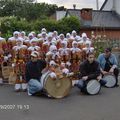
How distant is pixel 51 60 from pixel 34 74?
46.2 inches

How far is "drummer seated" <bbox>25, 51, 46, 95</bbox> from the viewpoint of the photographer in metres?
12.8

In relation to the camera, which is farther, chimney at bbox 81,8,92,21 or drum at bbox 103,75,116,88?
chimney at bbox 81,8,92,21

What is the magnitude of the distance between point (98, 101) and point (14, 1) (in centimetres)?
7357

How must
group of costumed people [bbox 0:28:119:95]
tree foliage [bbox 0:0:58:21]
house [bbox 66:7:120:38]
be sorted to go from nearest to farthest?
group of costumed people [bbox 0:28:119:95], house [bbox 66:7:120:38], tree foliage [bbox 0:0:58:21]

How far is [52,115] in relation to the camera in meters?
10.5

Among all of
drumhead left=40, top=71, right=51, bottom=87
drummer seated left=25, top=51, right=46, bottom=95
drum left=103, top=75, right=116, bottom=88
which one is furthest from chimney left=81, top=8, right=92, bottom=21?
drumhead left=40, top=71, right=51, bottom=87

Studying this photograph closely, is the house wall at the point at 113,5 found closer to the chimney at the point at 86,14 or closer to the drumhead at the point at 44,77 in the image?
the chimney at the point at 86,14

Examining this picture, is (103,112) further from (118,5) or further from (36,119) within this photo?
(118,5)

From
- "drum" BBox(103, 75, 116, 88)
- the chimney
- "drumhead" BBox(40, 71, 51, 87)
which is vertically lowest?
"drum" BBox(103, 75, 116, 88)

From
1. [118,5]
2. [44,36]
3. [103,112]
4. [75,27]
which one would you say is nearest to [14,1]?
[118,5]

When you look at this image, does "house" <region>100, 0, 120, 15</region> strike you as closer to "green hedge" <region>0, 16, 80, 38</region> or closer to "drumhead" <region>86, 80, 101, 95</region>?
"green hedge" <region>0, 16, 80, 38</region>

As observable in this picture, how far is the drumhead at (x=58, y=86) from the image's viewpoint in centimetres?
1258

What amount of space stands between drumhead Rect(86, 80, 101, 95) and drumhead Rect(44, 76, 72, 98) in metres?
0.61

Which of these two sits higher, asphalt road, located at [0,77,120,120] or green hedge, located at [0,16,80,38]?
green hedge, located at [0,16,80,38]
